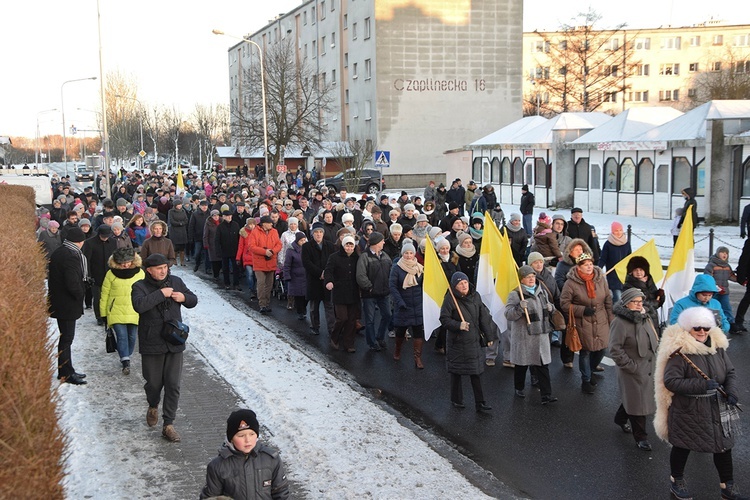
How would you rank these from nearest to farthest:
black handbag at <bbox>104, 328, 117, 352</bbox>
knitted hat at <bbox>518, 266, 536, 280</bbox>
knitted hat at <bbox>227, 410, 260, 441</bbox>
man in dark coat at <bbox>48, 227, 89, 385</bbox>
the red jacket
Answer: knitted hat at <bbox>227, 410, 260, 441</bbox> < knitted hat at <bbox>518, 266, 536, 280</bbox> < man in dark coat at <bbox>48, 227, 89, 385</bbox> < black handbag at <bbox>104, 328, 117, 352</bbox> < the red jacket

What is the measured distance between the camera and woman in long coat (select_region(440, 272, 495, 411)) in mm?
8953

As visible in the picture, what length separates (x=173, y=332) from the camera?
296 inches

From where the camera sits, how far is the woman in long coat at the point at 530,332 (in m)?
9.24

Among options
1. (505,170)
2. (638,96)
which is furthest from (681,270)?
(638,96)

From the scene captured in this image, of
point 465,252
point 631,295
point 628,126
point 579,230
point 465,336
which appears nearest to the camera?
point 631,295

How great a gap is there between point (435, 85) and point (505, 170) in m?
20.9

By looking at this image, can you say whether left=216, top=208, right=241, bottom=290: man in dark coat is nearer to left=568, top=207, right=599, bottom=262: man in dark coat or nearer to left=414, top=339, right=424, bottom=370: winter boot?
left=568, top=207, right=599, bottom=262: man in dark coat

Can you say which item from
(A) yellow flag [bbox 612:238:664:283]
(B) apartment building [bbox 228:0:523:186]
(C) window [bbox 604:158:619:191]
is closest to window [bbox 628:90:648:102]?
(B) apartment building [bbox 228:0:523:186]

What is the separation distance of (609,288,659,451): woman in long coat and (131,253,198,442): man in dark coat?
395 cm

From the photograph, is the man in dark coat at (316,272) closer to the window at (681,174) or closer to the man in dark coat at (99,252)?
the man in dark coat at (99,252)

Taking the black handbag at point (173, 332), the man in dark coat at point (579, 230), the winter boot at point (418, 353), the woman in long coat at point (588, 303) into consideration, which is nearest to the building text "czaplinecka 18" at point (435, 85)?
the man in dark coat at point (579, 230)

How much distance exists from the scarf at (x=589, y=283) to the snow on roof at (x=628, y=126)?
21.6 meters

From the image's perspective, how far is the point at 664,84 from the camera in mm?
94188

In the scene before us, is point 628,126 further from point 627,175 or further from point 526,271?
point 526,271
